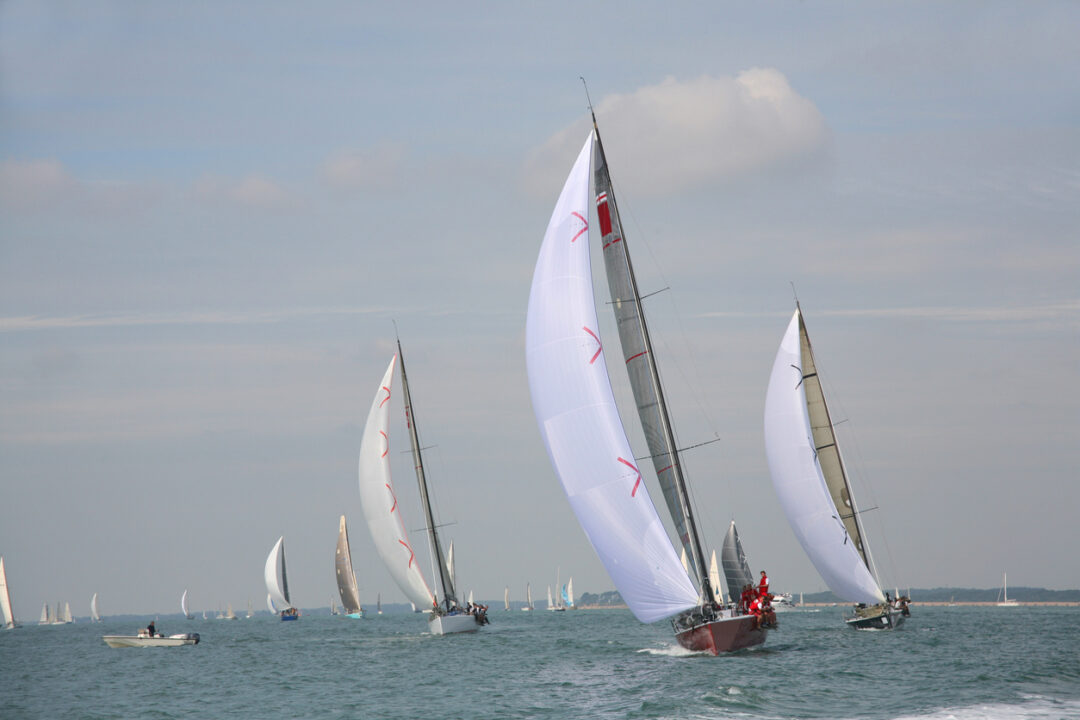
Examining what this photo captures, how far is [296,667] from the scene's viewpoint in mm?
43562

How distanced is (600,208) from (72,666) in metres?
38.8

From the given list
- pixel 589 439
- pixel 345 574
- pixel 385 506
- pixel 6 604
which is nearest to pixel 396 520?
pixel 385 506

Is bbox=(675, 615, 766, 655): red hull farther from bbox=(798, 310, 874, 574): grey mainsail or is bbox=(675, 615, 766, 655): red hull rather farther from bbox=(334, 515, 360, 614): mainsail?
bbox=(334, 515, 360, 614): mainsail

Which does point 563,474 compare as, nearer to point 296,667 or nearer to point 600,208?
point 600,208

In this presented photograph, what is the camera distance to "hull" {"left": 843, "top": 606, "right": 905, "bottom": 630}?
44.9 m

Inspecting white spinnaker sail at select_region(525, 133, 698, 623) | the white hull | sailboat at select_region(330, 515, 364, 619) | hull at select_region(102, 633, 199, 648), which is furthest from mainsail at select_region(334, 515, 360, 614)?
white spinnaker sail at select_region(525, 133, 698, 623)

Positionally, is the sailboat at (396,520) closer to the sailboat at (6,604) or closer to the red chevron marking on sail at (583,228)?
the red chevron marking on sail at (583,228)

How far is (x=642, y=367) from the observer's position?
30703 millimetres

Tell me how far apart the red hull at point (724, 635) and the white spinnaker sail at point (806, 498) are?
13.2m

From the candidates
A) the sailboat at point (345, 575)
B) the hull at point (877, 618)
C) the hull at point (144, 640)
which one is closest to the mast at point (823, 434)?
the hull at point (877, 618)

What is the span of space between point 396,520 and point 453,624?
19.2 ft

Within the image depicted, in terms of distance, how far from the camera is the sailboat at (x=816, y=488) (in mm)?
42281

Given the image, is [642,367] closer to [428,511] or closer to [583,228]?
[583,228]

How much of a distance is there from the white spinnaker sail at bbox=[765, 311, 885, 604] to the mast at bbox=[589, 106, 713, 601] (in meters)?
13.2
